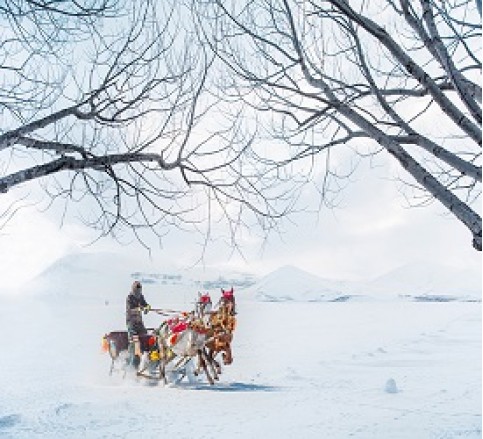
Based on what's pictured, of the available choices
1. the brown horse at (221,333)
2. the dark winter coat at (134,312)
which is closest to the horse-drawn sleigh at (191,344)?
the brown horse at (221,333)

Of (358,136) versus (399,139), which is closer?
(399,139)

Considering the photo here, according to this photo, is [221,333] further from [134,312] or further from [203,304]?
[134,312]

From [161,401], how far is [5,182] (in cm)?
483

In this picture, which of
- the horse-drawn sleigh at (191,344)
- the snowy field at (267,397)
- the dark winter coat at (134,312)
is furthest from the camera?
the dark winter coat at (134,312)

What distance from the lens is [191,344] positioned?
386 inches

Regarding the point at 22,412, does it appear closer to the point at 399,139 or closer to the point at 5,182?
the point at 5,182

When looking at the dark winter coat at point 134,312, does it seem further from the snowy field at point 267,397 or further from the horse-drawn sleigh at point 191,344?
the snowy field at point 267,397

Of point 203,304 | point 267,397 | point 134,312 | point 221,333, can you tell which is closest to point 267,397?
point 267,397

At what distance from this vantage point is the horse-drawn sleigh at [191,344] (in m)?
9.91

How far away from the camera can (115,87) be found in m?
5.86

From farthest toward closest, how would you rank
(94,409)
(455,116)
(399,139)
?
(94,409) < (399,139) < (455,116)

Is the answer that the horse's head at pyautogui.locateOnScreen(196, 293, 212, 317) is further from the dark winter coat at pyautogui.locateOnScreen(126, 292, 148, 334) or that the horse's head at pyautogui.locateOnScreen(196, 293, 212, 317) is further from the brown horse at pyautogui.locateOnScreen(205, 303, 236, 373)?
the dark winter coat at pyautogui.locateOnScreen(126, 292, 148, 334)

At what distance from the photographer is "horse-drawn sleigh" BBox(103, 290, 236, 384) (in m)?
9.91

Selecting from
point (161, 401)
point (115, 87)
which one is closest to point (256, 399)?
point (161, 401)
